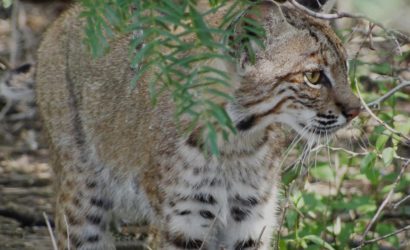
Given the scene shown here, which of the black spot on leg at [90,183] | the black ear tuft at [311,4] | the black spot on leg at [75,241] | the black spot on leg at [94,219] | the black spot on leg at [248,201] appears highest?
the black ear tuft at [311,4]

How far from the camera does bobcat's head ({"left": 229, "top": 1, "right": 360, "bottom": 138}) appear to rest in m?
5.18

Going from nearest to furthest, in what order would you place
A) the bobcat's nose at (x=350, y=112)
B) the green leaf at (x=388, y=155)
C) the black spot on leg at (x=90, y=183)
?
the bobcat's nose at (x=350, y=112)
the green leaf at (x=388, y=155)
the black spot on leg at (x=90, y=183)

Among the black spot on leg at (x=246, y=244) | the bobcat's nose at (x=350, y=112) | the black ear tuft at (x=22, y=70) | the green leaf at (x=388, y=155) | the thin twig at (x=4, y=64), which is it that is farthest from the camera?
the thin twig at (x=4, y=64)

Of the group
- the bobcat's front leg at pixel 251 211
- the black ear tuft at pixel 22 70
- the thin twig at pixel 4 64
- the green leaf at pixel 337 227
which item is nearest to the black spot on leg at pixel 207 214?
the bobcat's front leg at pixel 251 211

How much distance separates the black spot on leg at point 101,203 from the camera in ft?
21.5

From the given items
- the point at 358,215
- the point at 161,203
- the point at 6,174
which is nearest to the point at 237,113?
the point at 161,203

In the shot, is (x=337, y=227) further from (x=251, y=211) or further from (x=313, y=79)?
(x=313, y=79)

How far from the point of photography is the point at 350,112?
517 centimetres

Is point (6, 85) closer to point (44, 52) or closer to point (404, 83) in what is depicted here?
point (44, 52)

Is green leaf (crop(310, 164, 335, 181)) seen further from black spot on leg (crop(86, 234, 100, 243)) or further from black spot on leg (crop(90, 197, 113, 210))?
black spot on leg (crop(86, 234, 100, 243))

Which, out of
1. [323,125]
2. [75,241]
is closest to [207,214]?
[323,125]

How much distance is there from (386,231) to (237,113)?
1772 mm

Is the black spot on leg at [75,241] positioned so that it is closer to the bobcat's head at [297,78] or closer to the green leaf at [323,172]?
the green leaf at [323,172]

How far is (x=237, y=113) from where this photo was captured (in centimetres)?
534
